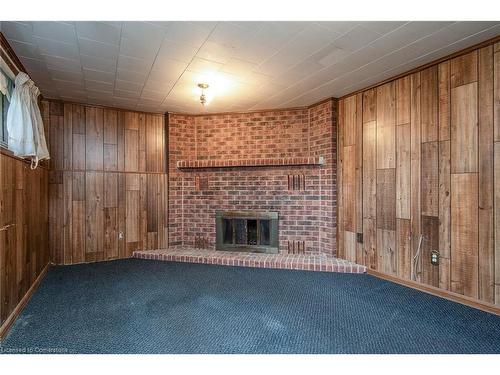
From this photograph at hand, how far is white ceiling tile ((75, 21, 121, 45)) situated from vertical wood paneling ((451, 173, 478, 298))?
3.32m

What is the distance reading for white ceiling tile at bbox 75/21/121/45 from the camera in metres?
2.18

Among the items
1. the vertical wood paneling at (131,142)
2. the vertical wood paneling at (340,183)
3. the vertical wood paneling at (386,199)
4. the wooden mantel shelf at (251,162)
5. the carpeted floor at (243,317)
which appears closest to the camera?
the carpeted floor at (243,317)

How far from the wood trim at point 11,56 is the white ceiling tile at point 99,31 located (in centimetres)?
65

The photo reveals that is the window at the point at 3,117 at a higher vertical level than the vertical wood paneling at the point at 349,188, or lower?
higher

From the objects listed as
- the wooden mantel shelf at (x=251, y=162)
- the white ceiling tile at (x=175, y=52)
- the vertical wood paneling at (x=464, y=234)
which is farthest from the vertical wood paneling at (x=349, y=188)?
the white ceiling tile at (x=175, y=52)

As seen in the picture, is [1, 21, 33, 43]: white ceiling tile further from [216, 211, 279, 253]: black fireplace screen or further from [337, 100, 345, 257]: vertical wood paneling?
[337, 100, 345, 257]: vertical wood paneling

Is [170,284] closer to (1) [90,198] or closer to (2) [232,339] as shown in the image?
(2) [232,339]

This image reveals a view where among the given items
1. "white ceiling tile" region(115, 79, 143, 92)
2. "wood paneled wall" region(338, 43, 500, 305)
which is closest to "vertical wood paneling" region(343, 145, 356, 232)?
"wood paneled wall" region(338, 43, 500, 305)

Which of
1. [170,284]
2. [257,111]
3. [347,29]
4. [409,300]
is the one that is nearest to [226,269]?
[170,284]

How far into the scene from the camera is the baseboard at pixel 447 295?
2.41 m

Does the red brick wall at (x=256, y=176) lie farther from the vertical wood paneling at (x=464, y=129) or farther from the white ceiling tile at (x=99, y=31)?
the white ceiling tile at (x=99, y=31)

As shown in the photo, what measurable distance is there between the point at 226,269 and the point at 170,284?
863mm

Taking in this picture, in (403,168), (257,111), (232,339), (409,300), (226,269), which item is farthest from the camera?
(257,111)

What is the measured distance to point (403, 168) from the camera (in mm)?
3145
